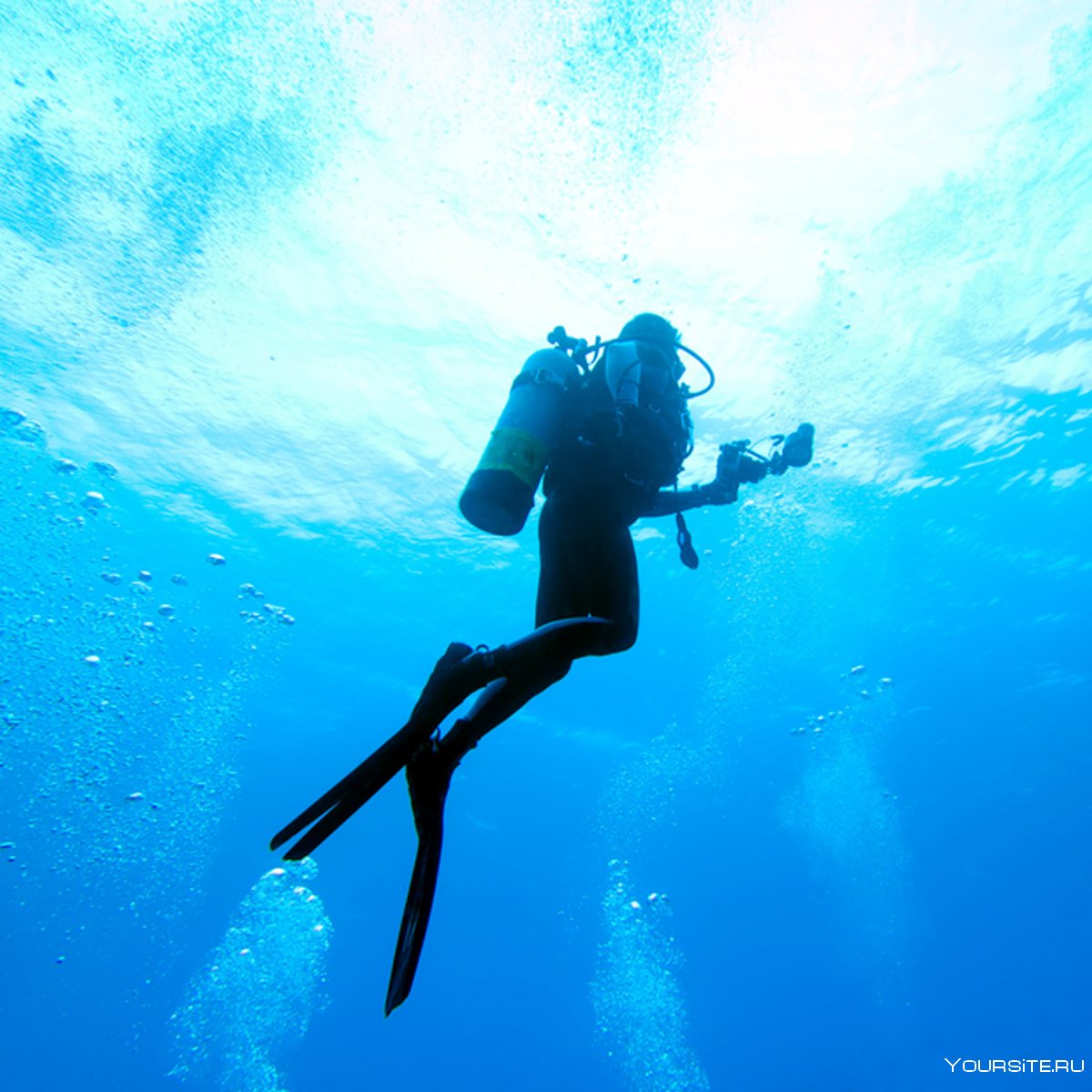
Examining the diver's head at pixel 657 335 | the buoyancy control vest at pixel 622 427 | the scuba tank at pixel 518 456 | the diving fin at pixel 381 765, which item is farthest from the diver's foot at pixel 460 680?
the diver's head at pixel 657 335

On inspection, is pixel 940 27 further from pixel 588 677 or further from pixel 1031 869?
pixel 1031 869

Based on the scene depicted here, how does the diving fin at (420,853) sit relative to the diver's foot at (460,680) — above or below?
below

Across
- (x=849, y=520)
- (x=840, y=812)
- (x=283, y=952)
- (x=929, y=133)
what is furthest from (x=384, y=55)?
(x=283, y=952)

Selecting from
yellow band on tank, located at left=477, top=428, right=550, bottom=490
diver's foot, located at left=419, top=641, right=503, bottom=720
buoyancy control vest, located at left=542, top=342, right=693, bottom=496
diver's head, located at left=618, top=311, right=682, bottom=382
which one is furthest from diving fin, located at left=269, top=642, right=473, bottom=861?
diver's head, located at left=618, top=311, right=682, bottom=382

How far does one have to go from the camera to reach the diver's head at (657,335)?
13.7 ft

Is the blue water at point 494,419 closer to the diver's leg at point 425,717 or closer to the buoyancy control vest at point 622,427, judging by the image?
the buoyancy control vest at point 622,427

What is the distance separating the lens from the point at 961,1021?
62.2 m

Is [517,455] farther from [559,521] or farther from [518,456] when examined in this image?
[559,521]

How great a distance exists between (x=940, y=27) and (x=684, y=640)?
15.7 m

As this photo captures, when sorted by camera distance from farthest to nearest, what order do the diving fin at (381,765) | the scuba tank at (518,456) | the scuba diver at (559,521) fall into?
the scuba tank at (518,456), the scuba diver at (559,521), the diving fin at (381,765)

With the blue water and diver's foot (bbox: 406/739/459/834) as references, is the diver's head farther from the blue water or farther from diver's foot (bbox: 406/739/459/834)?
the blue water

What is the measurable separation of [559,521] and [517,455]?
45cm

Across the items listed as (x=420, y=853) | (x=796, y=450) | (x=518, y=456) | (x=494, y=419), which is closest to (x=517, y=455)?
(x=518, y=456)

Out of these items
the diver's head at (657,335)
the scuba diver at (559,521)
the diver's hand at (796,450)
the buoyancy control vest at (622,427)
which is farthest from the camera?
the diver's hand at (796,450)
